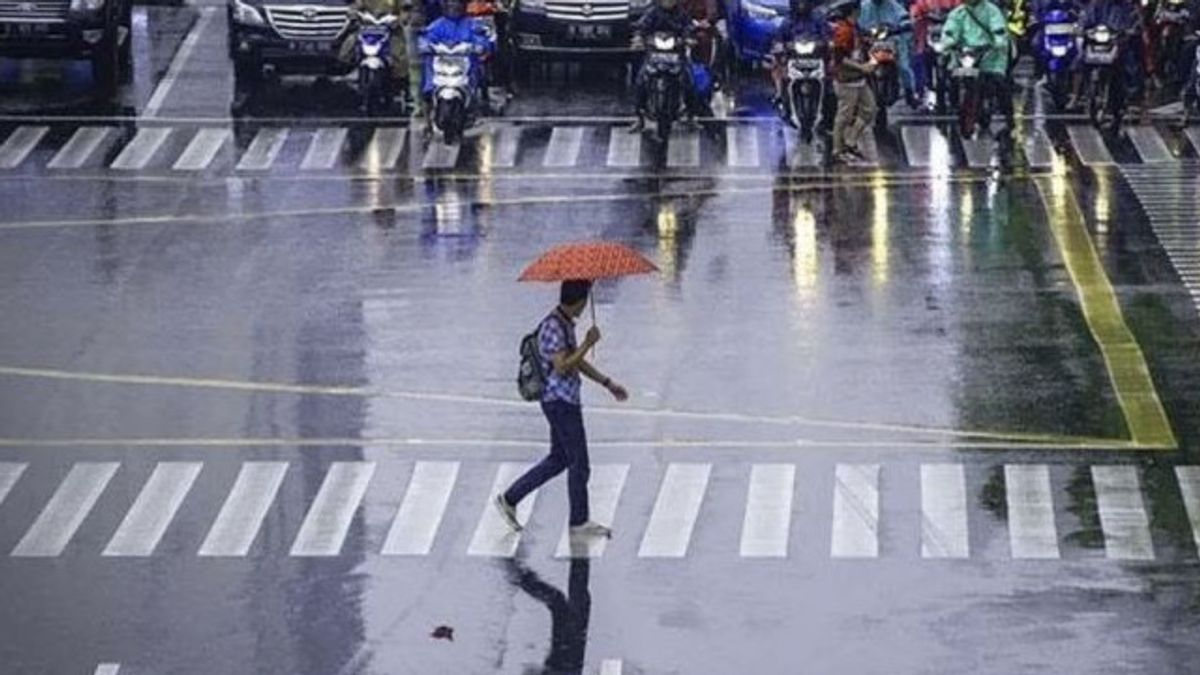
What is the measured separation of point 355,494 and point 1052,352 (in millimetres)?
7200

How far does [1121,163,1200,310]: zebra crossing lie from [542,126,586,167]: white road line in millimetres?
6023

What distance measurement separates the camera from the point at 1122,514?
2428 cm

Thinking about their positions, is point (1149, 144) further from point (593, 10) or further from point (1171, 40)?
point (593, 10)

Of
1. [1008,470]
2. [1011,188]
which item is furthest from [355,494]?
[1011,188]

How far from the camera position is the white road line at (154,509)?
78.2 feet

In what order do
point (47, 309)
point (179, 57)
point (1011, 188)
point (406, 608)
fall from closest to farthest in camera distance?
point (406, 608) → point (47, 309) → point (1011, 188) → point (179, 57)

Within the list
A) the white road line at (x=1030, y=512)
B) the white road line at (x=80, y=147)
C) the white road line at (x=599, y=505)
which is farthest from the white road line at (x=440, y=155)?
the white road line at (x=1030, y=512)

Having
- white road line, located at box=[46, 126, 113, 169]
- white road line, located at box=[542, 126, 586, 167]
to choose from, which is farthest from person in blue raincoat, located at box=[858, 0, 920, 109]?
white road line, located at box=[46, 126, 113, 169]

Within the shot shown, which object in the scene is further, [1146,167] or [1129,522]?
[1146,167]

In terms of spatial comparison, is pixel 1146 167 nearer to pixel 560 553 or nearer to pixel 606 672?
pixel 560 553

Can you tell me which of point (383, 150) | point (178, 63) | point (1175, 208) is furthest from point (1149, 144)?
point (178, 63)

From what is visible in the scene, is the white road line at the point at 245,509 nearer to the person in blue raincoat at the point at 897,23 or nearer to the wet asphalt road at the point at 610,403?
the wet asphalt road at the point at 610,403

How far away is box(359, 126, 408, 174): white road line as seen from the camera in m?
40.7

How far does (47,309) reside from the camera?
32281 millimetres
